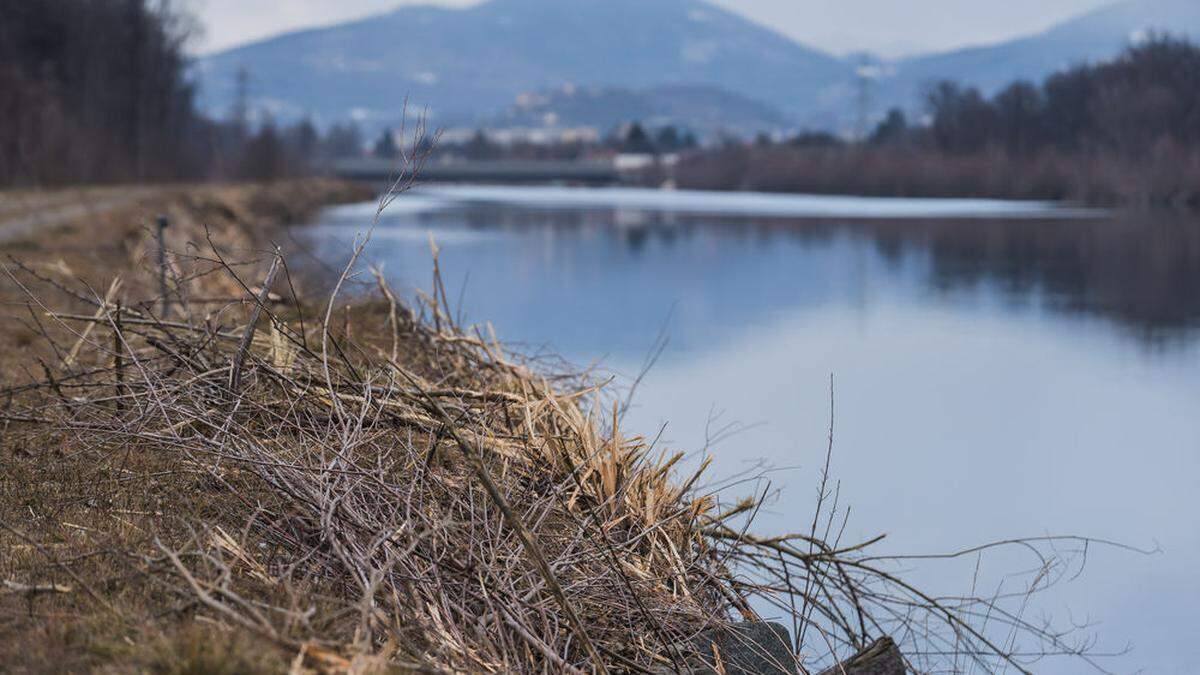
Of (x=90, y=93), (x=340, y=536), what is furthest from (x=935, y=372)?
(x=90, y=93)

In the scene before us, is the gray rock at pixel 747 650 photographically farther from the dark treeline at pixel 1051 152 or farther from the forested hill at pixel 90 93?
the dark treeline at pixel 1051 152

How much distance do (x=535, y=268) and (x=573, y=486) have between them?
18654mm

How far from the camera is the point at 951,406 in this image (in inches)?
468

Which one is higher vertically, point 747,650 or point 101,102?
point 101,102

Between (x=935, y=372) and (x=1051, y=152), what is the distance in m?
54.5

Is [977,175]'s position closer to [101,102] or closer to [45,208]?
[101,102]

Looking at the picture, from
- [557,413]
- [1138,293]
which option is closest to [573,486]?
[557,413]

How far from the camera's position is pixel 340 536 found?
14.6 ft

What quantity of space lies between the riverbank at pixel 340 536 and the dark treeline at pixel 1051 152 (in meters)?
48.5

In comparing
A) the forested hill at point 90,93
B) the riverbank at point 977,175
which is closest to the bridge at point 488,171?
the riverbank at point 977,175

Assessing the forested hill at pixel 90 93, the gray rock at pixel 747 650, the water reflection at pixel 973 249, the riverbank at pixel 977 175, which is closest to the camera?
the gray rock at pixel 747 650

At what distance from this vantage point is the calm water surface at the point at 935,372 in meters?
7.68

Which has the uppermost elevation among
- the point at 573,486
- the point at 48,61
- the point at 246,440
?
the point at 48,61

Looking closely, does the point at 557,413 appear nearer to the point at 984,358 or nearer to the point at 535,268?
the point at 984,358
